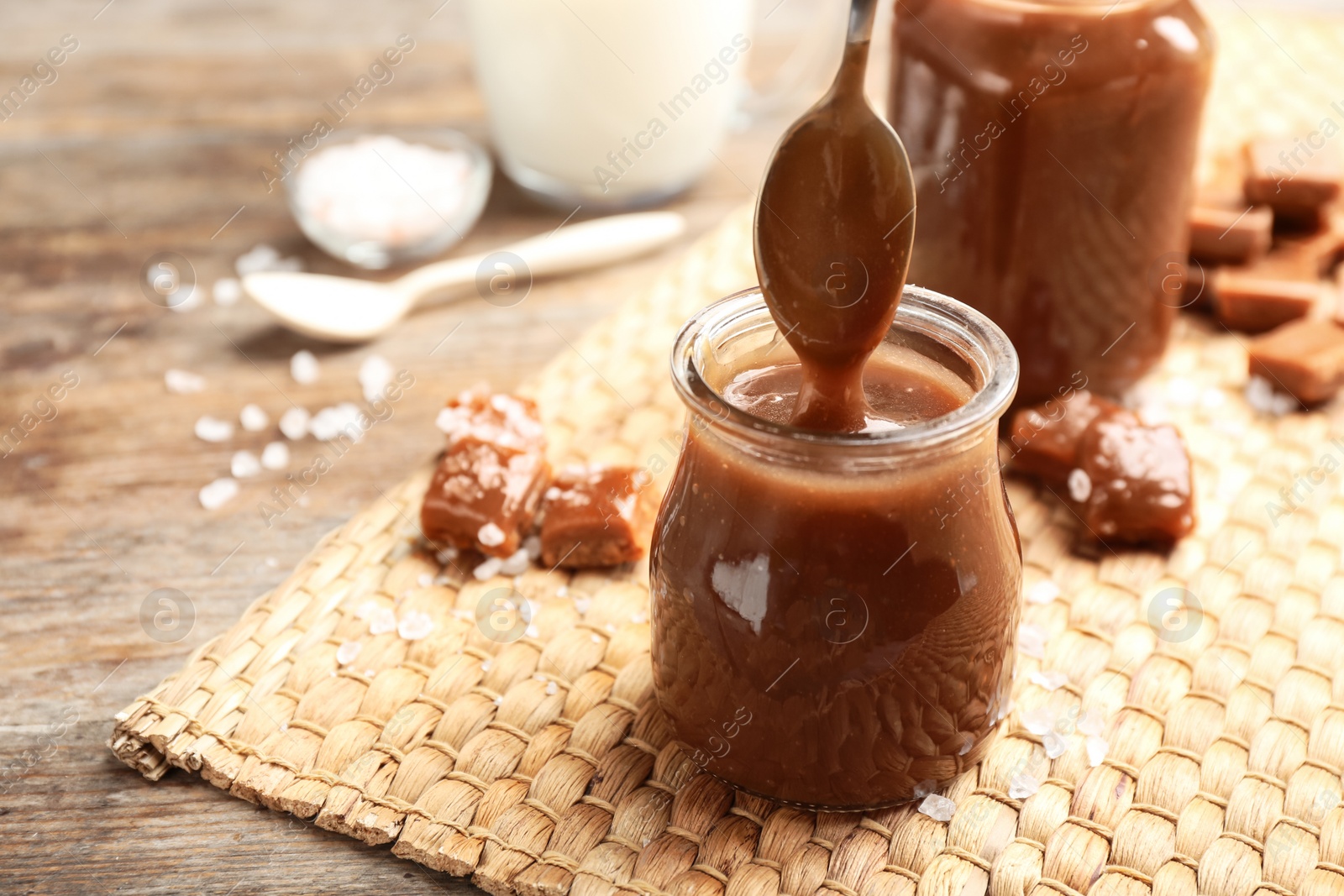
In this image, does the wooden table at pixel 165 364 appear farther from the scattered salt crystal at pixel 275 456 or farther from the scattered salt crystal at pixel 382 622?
the scattered salt crystal at pixel 382 622

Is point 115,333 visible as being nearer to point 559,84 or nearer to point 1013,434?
point 559,84

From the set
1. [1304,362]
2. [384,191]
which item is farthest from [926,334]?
[384,191]

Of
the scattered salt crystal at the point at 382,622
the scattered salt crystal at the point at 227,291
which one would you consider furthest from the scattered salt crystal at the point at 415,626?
the scattered salt crystal at the point at 227,291

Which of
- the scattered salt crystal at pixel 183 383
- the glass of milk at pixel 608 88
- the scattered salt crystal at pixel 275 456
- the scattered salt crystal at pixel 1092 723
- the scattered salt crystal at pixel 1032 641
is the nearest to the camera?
the scattered salt crystal at pixel 1092 723

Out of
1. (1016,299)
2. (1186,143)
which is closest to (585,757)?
(1016,299)

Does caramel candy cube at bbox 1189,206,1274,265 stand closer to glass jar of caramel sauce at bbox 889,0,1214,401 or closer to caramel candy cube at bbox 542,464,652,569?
glass jar of caramel sauce at bbox 889,0,1214,401

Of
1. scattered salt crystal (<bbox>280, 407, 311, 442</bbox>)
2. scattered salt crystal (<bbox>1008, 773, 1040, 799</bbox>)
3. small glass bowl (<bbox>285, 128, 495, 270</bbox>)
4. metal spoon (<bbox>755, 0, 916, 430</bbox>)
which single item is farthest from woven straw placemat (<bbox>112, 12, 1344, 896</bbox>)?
small glass bowl (<bbox>285, 128, 495, 270</bbox>)
